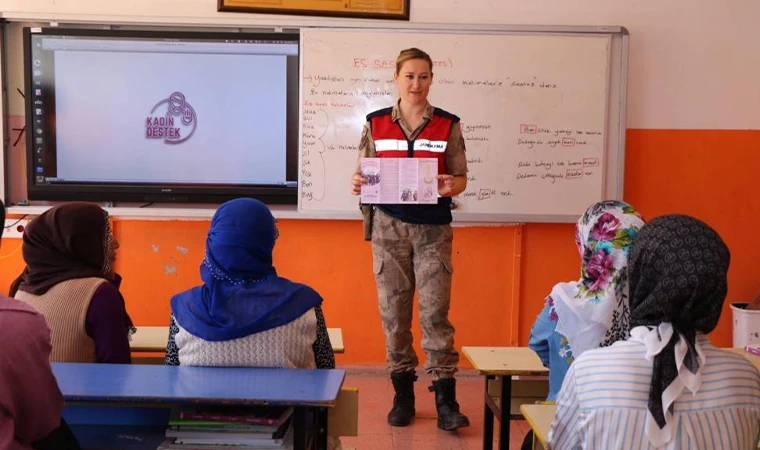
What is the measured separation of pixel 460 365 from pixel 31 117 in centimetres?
294

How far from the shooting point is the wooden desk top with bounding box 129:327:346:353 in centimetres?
293

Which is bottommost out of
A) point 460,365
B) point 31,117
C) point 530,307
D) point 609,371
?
point 460,365

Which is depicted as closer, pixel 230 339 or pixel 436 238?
pixel 230 339

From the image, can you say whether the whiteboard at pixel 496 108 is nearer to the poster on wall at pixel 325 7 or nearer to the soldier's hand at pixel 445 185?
the poster on wall at pixel 325 7

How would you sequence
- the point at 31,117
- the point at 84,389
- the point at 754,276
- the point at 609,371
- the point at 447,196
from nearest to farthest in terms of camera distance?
the point at 609,371, the point at 84,389, the point at 447,196, the point at 31,117, the point at 754,276

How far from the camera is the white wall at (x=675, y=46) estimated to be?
485 centimetres

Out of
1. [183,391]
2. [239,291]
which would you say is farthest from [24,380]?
[239,291]

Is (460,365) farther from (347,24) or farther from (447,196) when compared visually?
(347,24)

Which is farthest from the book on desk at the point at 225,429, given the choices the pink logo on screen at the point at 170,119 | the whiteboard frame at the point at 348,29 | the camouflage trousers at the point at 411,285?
the pink logo on screen at the point at 170,119

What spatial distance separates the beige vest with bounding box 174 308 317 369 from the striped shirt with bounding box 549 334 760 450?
0.87m

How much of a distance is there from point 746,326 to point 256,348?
139 inches

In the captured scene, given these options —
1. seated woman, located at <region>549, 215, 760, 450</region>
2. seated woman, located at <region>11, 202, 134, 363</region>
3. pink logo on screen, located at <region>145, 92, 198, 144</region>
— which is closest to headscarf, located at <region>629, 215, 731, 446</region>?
seated woman, located at <region>549, 215, 760, 450</region>

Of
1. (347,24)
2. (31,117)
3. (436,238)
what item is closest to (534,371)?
(436,238)

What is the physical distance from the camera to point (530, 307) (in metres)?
5.02
